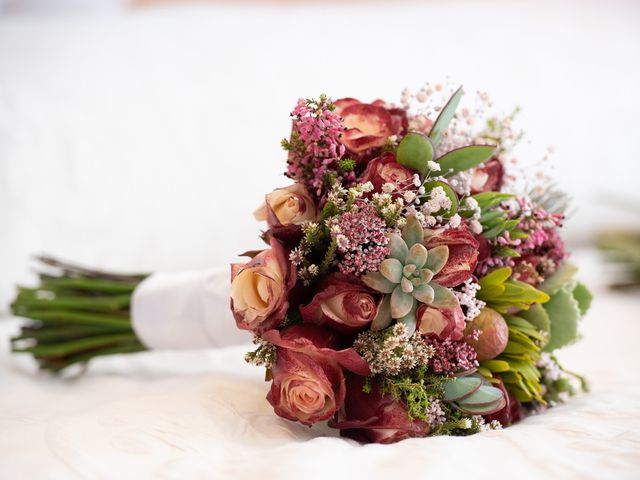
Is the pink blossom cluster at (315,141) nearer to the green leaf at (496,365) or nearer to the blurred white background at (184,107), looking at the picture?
the green leaf at (496,365)

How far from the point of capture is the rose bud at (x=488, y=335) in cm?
80

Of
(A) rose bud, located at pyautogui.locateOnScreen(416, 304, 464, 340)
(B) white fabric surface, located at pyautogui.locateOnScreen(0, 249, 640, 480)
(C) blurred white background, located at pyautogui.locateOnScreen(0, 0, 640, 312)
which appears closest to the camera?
(B) white fabric surface, located at pyautogui.locateOnScreen(0, 249, 640, 480)

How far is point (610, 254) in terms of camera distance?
1.77 m

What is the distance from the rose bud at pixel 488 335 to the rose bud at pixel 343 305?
116 mm

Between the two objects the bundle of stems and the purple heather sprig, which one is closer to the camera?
the purple heather sprig

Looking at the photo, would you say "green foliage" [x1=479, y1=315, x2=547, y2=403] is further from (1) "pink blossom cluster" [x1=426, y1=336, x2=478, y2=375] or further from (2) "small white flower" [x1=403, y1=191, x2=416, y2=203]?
(2) "small white flower" [x1=403, y1=191, x2=416, y2=203]

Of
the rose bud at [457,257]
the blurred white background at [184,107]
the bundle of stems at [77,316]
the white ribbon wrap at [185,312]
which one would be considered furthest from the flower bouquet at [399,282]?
the blurred white background at [184,107]

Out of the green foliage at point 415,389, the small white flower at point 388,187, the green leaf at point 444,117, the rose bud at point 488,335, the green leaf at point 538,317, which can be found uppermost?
the green leaf at point 444,117

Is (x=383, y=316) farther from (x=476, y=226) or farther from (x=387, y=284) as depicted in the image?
(x=476, y=226)

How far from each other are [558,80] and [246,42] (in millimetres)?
773

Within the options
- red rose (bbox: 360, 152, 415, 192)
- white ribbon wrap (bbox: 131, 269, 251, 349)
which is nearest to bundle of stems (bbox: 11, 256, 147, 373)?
white ribbon wrap (bbox: 131, 269, 251, 349)

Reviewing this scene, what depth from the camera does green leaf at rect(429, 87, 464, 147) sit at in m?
0.82

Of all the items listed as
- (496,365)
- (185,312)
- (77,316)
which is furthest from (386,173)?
(77,316)

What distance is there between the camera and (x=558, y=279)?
2.96ft
